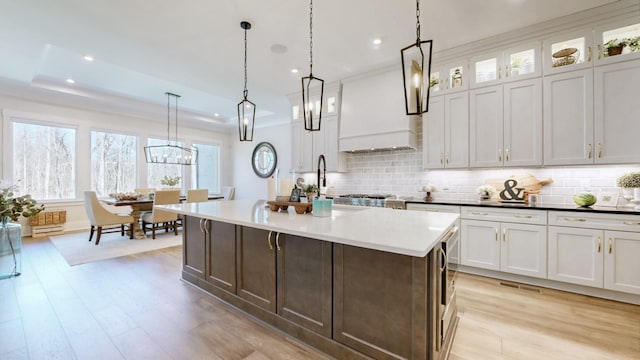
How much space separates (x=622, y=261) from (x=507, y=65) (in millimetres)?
2411

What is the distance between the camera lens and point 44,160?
18.2ft

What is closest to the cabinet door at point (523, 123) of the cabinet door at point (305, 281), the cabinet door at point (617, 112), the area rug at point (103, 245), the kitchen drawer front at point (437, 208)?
the cabinet door at point (617, 112)

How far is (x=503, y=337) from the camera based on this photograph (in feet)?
6.69

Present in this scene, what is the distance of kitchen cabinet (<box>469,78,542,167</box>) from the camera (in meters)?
3.13

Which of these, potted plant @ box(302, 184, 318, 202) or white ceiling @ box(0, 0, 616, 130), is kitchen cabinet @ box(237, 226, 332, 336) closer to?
potted plant @ box(302, 184, 318, 202)

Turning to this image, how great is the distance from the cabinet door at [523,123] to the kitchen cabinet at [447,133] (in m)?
0.45

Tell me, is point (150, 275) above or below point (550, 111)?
below

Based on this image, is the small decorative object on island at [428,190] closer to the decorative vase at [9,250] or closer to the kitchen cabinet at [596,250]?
the kitchen cabinet at [596,250]

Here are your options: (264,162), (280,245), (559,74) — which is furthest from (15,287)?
(559,74)

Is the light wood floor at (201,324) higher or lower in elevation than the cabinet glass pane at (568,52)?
lower

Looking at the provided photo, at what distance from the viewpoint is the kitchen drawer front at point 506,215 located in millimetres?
2938

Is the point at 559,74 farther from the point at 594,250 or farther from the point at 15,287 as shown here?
the point at 15,287

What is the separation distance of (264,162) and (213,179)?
80.9 inches

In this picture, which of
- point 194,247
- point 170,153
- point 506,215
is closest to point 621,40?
point 506,215
